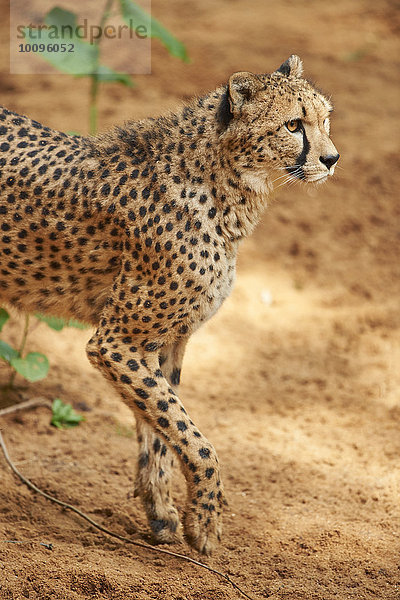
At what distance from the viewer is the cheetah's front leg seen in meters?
4.12

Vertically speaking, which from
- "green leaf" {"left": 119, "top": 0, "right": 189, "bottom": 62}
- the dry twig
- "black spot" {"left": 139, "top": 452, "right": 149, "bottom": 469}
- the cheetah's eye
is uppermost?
"green leaf" {"left": 119, "top": 0, "right": 189, "bottom": 62}

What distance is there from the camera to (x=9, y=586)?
12.7ft

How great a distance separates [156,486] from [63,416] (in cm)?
126

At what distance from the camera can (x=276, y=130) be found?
13.6ft

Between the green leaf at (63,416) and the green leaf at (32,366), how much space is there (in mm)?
422

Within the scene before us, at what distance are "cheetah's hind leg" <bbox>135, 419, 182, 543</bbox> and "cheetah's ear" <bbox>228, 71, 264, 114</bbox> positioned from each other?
1.92 meters

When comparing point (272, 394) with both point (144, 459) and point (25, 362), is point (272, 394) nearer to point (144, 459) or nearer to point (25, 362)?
point (144, 459)

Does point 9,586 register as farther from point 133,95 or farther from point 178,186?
point 133,95

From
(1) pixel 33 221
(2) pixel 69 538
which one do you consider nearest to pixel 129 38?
(1) pixel 33 221

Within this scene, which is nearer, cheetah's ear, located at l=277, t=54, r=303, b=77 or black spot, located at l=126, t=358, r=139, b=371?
black spot, located at l=126, t=358, r=139, b=371

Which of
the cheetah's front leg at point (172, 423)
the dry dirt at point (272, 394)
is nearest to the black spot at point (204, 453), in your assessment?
the cheetah's front leg at point (172, 423)

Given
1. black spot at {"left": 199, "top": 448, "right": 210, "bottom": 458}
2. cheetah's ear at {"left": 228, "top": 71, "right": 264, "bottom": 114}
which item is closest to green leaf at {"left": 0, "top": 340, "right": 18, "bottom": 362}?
black spot at {"left": 199, "top": 448, "right": 210, "bottom": 458}

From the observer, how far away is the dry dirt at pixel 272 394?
14.0 ft

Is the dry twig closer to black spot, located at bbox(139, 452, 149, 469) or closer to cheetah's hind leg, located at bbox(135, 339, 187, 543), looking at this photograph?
cheetah's hind leg, located at bbox(135, 339, 187, 543)
